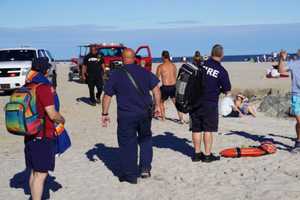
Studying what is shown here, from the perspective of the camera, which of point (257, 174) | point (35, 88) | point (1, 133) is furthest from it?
point (1, 133)

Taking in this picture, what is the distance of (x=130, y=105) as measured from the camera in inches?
298

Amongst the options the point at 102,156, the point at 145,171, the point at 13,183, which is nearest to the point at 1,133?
the point at 102,156

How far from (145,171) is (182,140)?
3.40 meters

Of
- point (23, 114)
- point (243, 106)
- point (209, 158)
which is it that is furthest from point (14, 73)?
point (23, 114)

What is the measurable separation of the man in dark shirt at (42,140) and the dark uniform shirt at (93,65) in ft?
35.5

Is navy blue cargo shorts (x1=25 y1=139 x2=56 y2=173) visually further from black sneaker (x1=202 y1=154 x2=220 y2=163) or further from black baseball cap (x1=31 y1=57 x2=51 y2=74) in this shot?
black sneaker (x1=202 y1=154 x2=220 y2=163)

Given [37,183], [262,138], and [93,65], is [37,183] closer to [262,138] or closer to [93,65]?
[262,138]

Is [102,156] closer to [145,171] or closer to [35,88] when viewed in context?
[145,171]

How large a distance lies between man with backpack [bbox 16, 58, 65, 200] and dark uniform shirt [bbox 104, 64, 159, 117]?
155 cm

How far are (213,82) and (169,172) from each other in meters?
1.53

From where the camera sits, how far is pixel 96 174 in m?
8.58

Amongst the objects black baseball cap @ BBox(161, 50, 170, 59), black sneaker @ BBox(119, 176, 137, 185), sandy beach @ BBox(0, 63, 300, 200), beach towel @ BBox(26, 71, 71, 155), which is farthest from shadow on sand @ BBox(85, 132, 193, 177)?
beach towel @ BBox(26, 71, 71, 155)

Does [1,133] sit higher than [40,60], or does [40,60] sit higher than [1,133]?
[40,60]

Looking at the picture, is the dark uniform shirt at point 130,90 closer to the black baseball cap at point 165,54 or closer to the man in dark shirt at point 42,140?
the man in dark shirt at point 42,140
